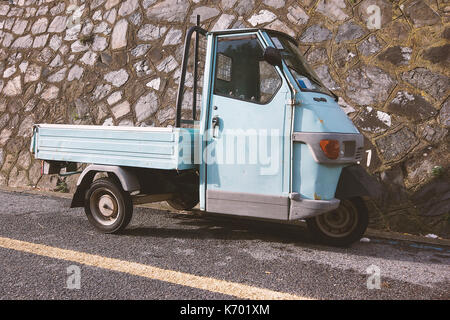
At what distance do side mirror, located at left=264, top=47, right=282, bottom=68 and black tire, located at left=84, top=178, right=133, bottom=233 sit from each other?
2.13 metres

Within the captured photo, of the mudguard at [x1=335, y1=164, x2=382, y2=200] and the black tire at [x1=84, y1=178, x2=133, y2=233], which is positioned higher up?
the mudguard at [x1=335, y1=164, x2=382, y2=200]

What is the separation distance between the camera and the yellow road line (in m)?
2.60

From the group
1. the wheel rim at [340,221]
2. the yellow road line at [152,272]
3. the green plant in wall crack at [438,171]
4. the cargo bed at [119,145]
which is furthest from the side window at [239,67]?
the green plant in wall crack at [438,171]

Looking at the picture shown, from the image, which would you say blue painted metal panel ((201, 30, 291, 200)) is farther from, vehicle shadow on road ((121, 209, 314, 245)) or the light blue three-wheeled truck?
vehicle shadow on road ((121, 209, 314, 245))

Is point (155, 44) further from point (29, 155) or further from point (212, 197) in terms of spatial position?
point (212, 197)

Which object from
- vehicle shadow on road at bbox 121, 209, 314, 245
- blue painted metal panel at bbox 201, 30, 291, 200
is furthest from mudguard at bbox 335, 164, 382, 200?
vehicle shadow on road at bbox 121, 209, 314, 245

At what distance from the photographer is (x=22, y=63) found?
325 inches

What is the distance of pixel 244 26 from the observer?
6.25 metres

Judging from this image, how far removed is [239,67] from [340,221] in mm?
1943

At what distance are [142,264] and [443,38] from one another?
15.4 ft

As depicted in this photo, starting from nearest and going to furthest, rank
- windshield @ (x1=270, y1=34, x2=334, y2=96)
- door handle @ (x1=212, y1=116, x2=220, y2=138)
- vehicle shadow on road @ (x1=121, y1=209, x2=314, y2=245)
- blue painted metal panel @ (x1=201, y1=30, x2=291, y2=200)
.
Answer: blue painted metal panel @ (x1=201, y1=30, x2=291, y2=200) < windshield @ (x1=270, y1=34, x2=334, y2=96) < door handle @ (x1=212, y1=116, x2=220, y2=138) < vehicle shadow on road @ (x1=121, y1=209, x2=314, y2=245)

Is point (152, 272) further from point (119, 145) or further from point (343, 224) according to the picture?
point (343, 224)

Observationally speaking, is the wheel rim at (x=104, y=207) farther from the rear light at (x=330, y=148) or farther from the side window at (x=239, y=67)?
the rear light at (x=330, y=148)

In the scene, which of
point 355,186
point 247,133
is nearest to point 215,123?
point 247,133
